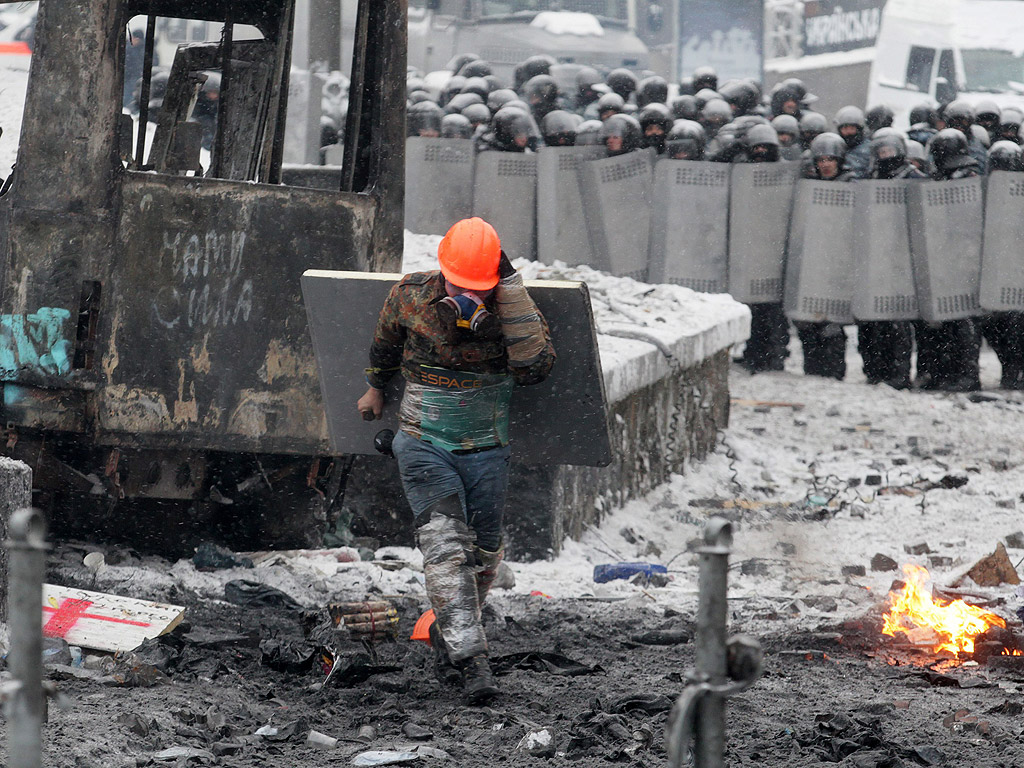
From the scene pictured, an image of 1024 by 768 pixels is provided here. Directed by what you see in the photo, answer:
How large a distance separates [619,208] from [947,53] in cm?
1993

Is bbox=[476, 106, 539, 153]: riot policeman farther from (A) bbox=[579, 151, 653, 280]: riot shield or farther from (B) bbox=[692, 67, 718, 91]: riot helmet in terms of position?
(B) bbox=[692, 67, 718, 91]: riot helmet

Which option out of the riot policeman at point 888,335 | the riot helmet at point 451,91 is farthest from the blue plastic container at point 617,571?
the riot helmet at point 451,91

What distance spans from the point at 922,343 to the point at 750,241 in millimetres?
1902

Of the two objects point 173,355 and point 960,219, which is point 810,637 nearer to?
point 173,355

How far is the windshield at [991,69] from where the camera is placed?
103ft

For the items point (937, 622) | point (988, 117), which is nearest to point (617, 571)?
point (937, 622)

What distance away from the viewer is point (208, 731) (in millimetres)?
3945

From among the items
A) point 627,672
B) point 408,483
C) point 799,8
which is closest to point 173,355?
point 408,483

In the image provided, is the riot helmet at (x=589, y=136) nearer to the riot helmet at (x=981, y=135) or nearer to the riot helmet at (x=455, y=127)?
the riot helmet at (x=455, y=127)

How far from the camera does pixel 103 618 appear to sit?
4.95 metres

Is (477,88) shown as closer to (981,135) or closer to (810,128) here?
(810,128)

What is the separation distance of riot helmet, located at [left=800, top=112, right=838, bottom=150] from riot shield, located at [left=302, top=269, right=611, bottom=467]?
403 inches

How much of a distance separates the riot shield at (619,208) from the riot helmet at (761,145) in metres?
0.96

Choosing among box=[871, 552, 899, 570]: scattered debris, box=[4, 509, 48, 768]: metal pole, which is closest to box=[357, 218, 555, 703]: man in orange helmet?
box=[4, 509, 48, 768]: metal pole
